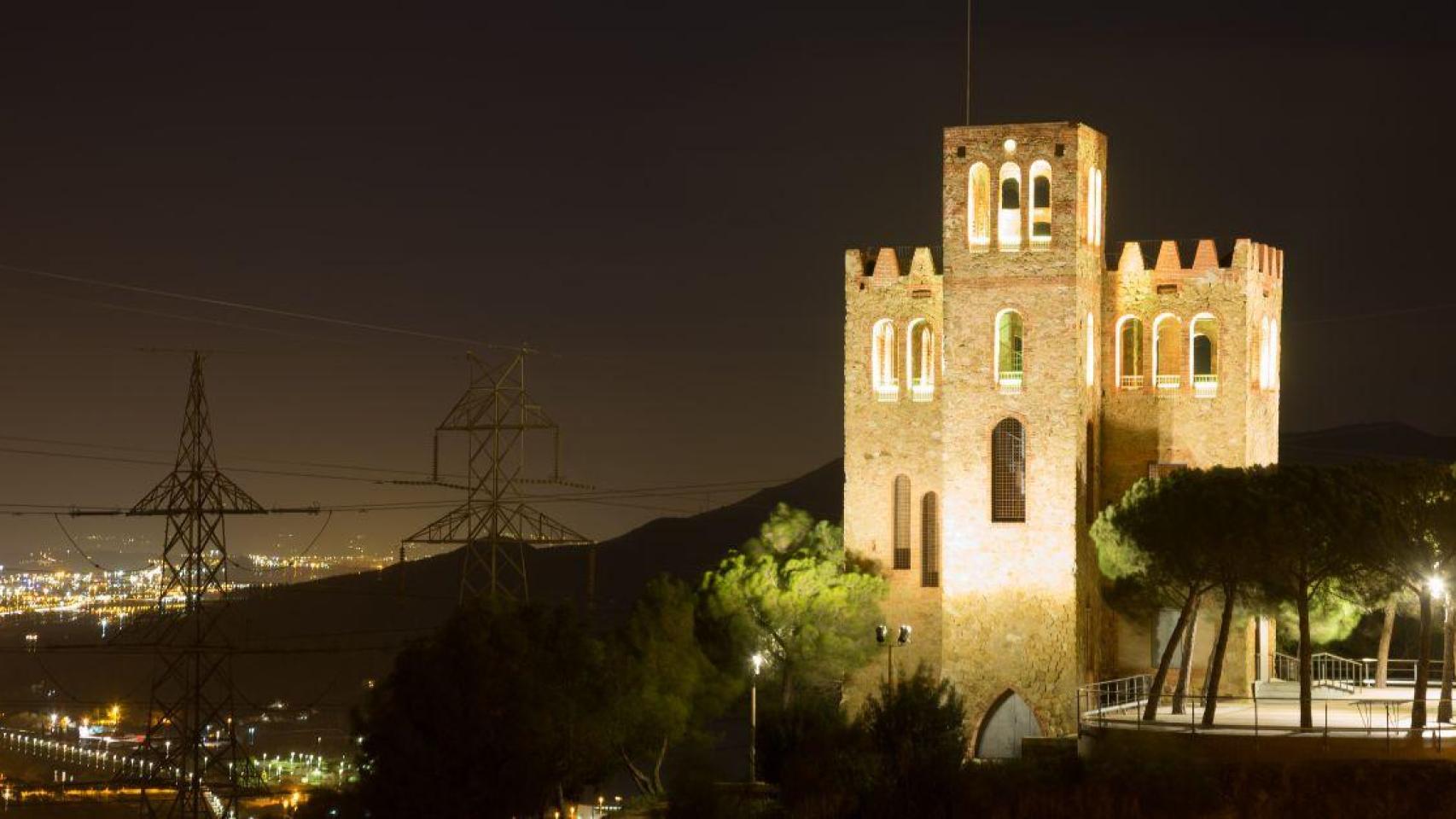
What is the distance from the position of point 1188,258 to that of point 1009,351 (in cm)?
601

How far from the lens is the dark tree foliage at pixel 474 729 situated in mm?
51594

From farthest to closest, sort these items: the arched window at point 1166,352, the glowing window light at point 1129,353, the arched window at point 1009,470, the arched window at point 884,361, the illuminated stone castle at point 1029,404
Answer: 1. the arched window at point 884,361
2. the glowing window light at point 1129,353
3. the arched window at point 1166,352
4. the arched window at point 1009,470
5. the illuminated stone castle at point 1029,404

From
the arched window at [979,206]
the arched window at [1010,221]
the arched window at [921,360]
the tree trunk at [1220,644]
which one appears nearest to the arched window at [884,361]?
the arched window at [921,360]

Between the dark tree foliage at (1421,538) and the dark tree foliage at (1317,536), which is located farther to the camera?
the dark tree foliage at (1317,536)

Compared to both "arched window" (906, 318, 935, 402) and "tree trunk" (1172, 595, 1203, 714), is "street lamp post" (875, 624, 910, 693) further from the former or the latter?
"tree trunk" (1172, 595, 1203, 714)

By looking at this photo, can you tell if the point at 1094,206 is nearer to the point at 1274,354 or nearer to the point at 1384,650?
the point at 1274,354

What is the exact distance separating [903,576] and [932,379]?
5903 mm

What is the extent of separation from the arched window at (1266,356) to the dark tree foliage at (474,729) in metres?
23.6

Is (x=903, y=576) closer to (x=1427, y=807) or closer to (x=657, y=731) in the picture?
(x=657, y=731)

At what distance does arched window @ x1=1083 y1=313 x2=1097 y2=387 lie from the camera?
61.9 m

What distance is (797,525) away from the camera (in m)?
67.2

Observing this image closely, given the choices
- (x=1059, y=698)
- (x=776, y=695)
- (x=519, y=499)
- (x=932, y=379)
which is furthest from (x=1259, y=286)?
(x=519, y=499)

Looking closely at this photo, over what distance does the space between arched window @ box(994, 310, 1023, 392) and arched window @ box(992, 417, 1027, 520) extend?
3.41ft

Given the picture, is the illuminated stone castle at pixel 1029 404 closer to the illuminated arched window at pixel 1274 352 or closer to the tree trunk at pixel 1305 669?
the illuminated arched window at pixel 1274 352
